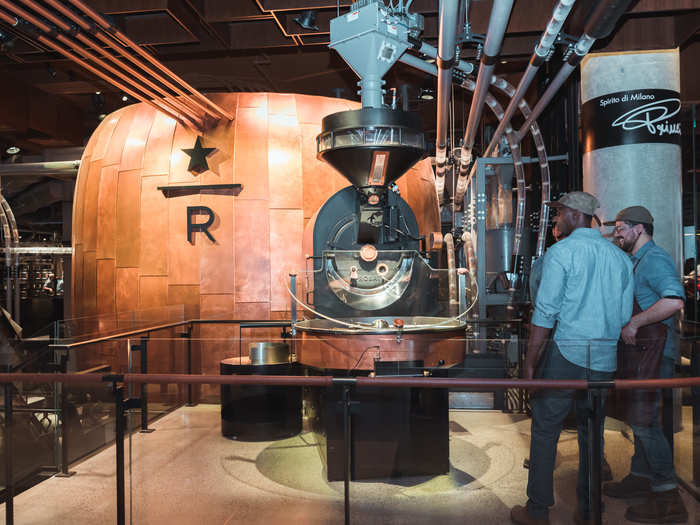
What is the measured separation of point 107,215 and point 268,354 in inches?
151

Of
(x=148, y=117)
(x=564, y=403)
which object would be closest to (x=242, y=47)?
(x=148, y=117)

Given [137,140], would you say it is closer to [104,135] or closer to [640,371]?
[104,135]

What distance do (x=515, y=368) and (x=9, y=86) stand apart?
9.20m

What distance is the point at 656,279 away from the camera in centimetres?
351

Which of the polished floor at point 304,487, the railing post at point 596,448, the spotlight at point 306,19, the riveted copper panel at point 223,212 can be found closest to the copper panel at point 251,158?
the riveted copper panel at point 223,212

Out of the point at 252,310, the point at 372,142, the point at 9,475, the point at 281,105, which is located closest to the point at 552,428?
the point at 372,142

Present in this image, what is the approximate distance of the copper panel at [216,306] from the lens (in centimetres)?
744

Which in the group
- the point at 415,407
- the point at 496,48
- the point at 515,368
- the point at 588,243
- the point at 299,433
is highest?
the point at 496,48

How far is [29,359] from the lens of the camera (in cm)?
378

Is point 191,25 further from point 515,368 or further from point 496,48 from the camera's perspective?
point 515,368

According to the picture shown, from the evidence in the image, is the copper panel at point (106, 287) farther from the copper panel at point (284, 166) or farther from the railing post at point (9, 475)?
the railing post at point (9, 475)

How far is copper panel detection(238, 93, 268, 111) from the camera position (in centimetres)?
771

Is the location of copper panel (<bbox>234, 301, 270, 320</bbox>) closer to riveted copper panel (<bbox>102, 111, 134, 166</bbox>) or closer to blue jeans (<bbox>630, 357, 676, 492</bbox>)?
riveted copper panel (<bbox>102, 111, 134, 166</bbox>)

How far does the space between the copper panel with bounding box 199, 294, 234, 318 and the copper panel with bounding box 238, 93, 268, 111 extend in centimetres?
248
